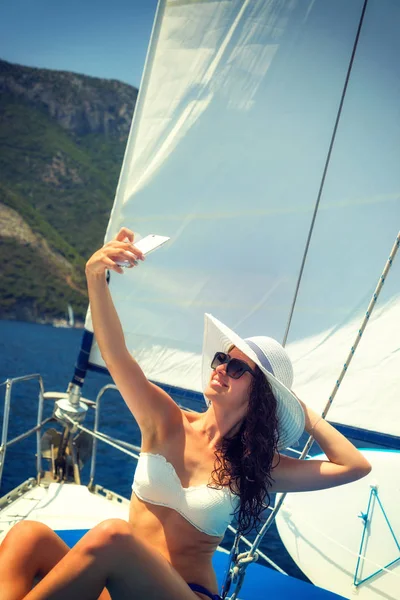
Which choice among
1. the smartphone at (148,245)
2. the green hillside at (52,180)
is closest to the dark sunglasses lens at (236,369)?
the smartphone at (148,245)

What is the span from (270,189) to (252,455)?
6.96 ft

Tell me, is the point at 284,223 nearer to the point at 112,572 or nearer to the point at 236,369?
the point at 236,369

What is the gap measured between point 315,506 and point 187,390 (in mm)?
1046

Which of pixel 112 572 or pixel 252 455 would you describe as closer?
pixel 112 572

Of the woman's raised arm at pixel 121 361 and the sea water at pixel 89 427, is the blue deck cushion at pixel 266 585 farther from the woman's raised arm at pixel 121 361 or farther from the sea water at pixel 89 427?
the sea water at pixel 89 427

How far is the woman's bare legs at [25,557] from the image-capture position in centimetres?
177

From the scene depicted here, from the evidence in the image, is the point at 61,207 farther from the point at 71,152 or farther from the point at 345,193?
the point at 345,193

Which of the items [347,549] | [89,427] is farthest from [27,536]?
[89,427]

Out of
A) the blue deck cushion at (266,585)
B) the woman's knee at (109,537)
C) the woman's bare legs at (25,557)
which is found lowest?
the blue deck cushion at (266,585)

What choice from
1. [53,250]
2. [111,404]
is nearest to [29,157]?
[53,250]

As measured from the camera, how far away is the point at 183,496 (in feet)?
6.84

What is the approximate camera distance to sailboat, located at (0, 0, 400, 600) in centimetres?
354

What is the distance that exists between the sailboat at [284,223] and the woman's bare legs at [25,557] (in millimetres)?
1509

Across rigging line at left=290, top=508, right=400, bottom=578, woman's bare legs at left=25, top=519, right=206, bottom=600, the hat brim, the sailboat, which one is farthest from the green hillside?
woman's bare legs at left=25, top=519, right=206, bottom=600
